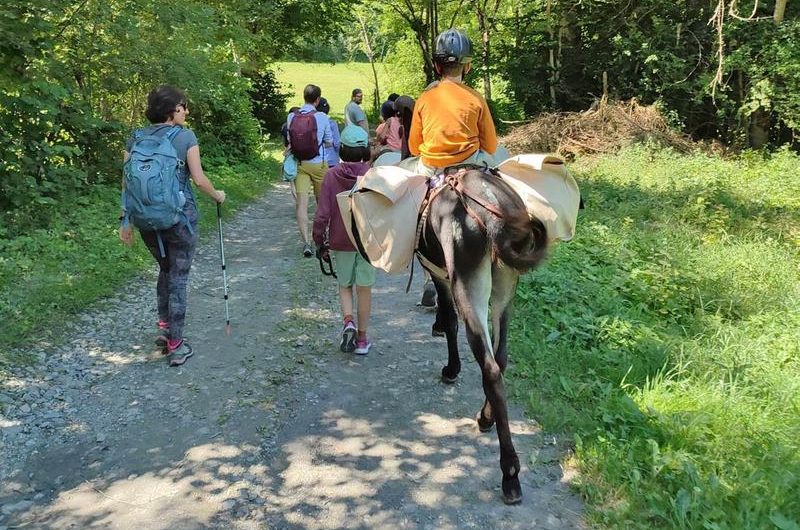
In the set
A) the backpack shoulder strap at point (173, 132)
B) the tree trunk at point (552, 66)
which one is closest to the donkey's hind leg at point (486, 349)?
the backpack shoulder strap at point (173, 132)

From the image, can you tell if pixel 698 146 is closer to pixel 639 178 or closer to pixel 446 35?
pixel 639 178

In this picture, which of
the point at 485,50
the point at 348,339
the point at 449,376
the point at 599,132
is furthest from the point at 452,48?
the point at 485,50

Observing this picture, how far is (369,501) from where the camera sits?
3.38 metres

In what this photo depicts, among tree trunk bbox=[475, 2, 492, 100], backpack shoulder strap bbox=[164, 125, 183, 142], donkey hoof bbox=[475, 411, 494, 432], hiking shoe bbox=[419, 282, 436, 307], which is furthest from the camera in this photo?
tree trunk bbox=[475, 2, 492, 100]

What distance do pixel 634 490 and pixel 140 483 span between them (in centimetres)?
282

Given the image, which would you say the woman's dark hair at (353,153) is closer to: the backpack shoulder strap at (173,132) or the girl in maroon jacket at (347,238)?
the girl in maroon jacket at (347,238)

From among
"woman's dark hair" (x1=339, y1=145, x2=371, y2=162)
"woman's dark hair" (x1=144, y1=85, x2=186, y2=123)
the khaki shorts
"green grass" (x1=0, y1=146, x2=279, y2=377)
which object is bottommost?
"green grass" (x1=0, y1=146, x2=279, y2=377)

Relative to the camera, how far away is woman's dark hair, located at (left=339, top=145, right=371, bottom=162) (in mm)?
5070

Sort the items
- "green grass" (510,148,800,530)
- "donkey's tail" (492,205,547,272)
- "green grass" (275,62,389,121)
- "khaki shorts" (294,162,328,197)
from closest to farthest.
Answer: "green grass" (510,148,800,530) < "donkey's tail" (492,205,547,272) < "khaki shorts" (294,162,328,197) < "green grass" (275,62,389,121)

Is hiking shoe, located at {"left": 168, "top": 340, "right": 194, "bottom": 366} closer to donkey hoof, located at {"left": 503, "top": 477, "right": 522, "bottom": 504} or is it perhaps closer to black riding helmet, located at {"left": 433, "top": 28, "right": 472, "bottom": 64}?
donkey hoof, located at {"left": 503, "top": 477, "right": 522, "bottom": 504}

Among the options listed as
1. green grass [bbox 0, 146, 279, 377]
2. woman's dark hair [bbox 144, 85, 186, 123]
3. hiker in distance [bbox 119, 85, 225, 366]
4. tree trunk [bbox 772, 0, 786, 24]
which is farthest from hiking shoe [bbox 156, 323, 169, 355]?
tree trunk [bbox 772, 0, 786, 24]

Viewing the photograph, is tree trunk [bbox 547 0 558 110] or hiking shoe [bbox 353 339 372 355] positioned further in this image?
tree trunk [bbox 547 0 558 110]

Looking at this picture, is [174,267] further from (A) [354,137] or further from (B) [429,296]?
(B) [429,296]

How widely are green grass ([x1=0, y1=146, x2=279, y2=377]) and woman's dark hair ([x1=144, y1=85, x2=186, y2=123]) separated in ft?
7.29
